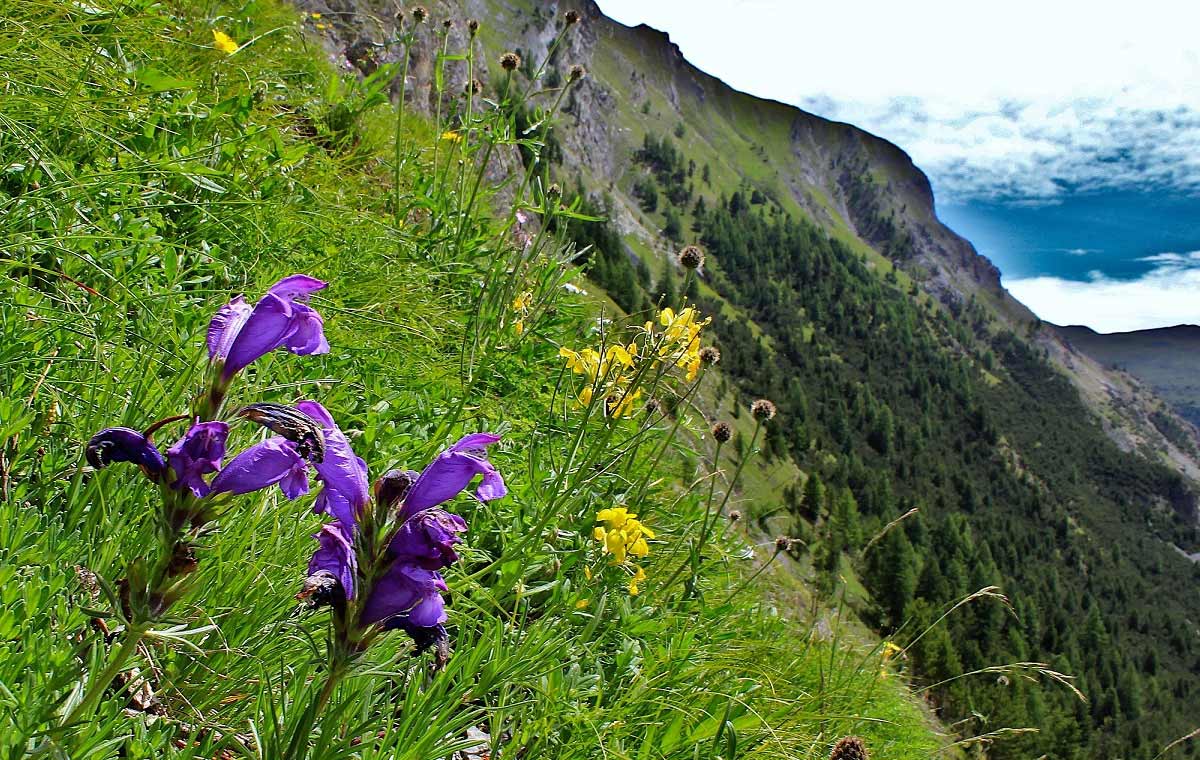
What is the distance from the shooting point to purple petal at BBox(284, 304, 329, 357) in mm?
1251

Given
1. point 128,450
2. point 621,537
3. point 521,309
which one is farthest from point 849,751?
point 521,309

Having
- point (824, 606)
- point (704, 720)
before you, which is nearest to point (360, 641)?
point (704, 720)

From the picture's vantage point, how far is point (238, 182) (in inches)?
150

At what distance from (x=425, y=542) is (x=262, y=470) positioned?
25 cm

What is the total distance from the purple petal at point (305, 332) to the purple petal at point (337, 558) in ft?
1.08

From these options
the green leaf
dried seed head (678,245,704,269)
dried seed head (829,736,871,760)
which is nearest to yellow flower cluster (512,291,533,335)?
dried seed head (678,245,704,269)

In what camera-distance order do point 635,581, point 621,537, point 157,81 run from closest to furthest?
point 621,537, point 635,581, point 157,81

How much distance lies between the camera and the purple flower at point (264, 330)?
3.91 ft

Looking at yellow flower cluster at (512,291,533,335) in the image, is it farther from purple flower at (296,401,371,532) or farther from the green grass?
purple flower at (296,401,371,532)

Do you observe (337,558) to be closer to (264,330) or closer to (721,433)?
(264,330)

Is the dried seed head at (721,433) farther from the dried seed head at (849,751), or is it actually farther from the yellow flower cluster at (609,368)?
the dried seed head at (849,751)

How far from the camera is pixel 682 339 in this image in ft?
10.4

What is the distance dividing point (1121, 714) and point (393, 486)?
470 feet

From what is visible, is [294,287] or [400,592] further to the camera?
[294,287]
